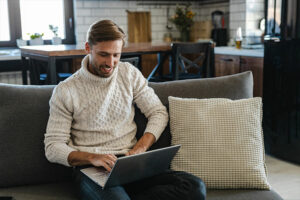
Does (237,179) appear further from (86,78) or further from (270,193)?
(86,78)

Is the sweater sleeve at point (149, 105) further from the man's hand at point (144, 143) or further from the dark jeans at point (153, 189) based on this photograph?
the dark jeans at point (153, 189)

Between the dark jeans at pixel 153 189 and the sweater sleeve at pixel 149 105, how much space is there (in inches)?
9.7

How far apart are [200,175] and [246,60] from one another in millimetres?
2429

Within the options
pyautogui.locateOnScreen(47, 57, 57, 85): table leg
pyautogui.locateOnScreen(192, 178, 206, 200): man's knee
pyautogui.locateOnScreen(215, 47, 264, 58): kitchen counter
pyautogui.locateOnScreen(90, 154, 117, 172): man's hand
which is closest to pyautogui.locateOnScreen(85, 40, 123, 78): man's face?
pyautogui.locateOnScreen(90, 154, 117, 172): man's hand

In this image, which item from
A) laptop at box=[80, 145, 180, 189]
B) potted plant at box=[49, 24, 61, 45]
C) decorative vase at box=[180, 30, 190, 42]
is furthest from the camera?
decorative vase at box=[180, 30, 190, 42]

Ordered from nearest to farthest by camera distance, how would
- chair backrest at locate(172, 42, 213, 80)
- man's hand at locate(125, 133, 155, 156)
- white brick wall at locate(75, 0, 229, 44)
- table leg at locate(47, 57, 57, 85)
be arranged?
man's hand at locate(125, 133, 155, 156), table leg at locate(47, 57, 57, 85), chair backrest at locate(172, 42, 213, 80), white brick wall at locate(75, 0, 229, 44)

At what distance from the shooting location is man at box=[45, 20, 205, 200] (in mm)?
1554

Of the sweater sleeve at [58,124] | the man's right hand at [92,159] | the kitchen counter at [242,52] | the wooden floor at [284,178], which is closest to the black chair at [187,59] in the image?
the kitchen counter at [242,52]

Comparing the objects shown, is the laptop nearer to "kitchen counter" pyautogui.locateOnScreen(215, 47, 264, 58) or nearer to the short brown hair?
the short brown hair

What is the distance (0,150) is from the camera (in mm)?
1713

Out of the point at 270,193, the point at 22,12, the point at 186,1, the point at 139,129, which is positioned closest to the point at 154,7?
the point at 186,1

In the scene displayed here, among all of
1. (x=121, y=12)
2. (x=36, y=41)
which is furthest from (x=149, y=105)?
(x=121, y=12)

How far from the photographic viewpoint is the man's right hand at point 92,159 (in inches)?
59.1

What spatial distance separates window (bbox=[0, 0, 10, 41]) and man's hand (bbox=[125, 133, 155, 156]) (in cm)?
359
